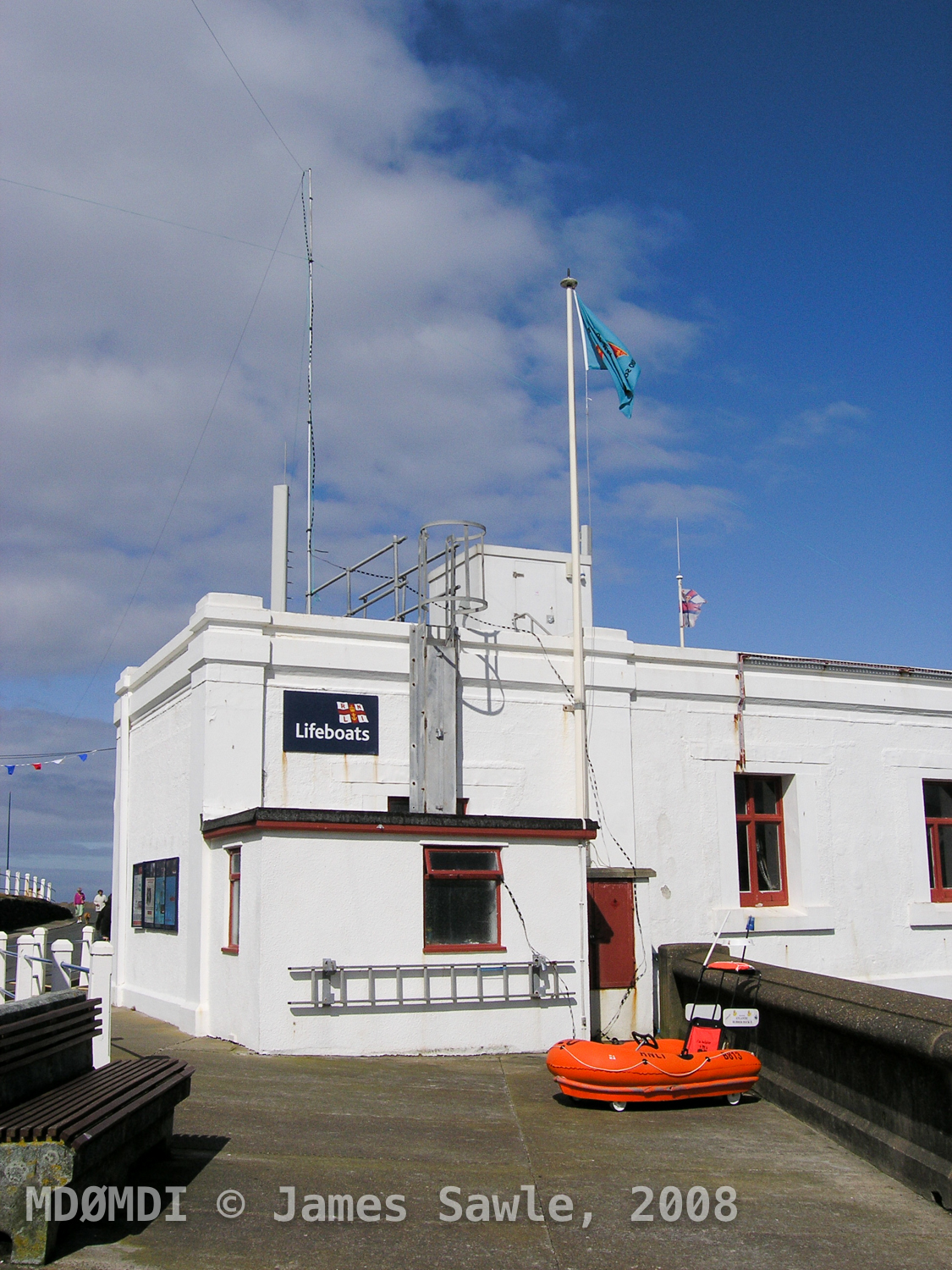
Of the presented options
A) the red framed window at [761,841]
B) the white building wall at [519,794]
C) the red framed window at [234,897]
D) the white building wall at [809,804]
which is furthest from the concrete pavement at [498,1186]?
the red framed window at [761,841]

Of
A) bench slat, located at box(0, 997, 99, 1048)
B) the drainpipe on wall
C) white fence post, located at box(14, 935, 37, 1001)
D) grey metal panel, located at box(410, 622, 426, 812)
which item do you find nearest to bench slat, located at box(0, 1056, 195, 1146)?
bench slat, located at box(0, 997, 99, 1048)

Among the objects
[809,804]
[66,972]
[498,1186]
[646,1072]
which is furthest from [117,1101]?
[809,804]

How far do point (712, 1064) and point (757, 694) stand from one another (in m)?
9.32

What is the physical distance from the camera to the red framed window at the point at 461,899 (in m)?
13.4

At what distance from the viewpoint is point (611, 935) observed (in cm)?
1606

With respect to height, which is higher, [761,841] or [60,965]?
[761,841]

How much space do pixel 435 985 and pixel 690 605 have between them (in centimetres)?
1040

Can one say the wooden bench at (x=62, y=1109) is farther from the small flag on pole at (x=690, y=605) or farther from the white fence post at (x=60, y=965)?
the small flag on pole at (x=690, y=605)

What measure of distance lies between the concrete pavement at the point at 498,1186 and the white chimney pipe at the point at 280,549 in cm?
802

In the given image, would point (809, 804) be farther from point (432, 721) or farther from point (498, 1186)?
point (498, 1186)

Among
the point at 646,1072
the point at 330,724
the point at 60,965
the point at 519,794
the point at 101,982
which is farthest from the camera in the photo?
the point at 519,794

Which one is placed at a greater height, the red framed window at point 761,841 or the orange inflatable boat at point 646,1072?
the red framed window at point 761,841

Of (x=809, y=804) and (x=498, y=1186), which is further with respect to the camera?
(x=809, y=804)

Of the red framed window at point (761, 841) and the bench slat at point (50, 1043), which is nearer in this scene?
the bench slat at point (50, 1043)
